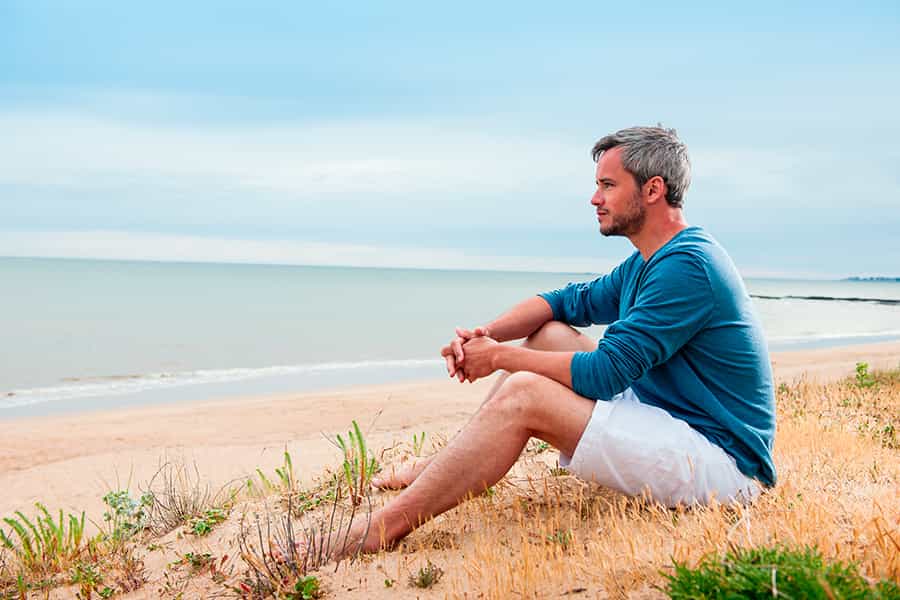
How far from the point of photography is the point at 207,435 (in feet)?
34.1

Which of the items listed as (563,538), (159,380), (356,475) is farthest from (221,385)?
(563,538)

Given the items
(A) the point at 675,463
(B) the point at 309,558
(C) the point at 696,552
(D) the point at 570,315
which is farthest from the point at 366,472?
(C) the point at 696,552

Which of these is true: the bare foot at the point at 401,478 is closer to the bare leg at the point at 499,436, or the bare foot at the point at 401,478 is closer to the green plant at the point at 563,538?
the bare leg at the point at 499,436

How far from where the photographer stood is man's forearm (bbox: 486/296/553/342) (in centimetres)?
448

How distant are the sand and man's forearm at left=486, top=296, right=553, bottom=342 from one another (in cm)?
219

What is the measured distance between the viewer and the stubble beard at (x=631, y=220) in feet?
12.2

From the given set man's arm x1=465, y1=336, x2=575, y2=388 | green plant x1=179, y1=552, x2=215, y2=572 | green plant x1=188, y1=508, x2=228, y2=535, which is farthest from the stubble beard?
green plant x1=188, y1=508, x2=228, y2=535

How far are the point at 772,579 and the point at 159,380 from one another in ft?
56.6

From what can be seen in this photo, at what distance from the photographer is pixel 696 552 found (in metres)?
2.81

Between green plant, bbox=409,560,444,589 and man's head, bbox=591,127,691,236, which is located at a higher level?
man's head, bbox=591,127,691,236

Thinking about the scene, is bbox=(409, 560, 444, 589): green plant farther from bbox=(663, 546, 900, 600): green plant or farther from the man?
bbox=(663, 546, 900, 600): green plant

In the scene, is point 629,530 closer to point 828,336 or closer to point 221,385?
point 221,385

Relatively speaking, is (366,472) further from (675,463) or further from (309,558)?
(675,463)

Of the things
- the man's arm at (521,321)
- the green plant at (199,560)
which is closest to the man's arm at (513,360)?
the man's arm at (521,321)
